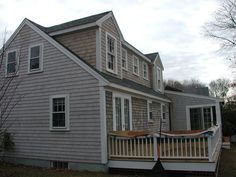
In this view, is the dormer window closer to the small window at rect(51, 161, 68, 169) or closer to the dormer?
the dormer

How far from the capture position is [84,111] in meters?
11.0

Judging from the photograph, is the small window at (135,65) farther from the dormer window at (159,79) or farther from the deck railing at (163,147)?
the deck railing at (163,147)

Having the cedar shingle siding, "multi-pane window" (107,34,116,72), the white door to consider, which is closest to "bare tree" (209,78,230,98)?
the white door

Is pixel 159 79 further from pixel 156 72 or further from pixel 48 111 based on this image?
pixel 48 111

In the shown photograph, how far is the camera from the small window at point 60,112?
452 inches

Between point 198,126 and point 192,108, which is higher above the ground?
point 192,108

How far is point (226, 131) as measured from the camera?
23281mm

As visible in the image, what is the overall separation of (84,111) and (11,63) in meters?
5.23

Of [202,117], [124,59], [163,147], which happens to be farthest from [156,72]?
[163,147]

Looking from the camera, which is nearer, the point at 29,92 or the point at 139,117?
the point at 29,92

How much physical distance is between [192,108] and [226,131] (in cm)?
406

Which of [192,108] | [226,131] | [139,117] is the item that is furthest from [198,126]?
[139,117]

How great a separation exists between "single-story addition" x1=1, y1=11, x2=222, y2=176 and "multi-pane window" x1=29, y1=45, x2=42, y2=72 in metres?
0.05

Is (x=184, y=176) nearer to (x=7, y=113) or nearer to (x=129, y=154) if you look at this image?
(x=129, y=154)
